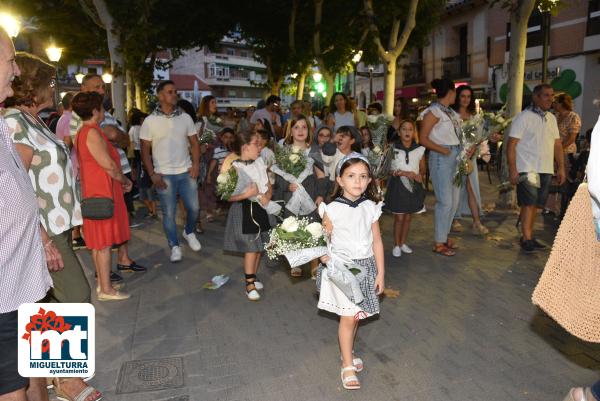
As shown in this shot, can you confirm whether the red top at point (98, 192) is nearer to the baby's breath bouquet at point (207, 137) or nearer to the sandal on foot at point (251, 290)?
the sandal on foot at point (251, 290)

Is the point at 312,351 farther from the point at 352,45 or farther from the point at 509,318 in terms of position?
the point at 352,45

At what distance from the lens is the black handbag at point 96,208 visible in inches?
188

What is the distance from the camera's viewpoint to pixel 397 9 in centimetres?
1526

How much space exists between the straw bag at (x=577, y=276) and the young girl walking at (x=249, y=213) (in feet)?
10.1

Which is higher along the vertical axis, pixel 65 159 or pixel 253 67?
pixel 253 67

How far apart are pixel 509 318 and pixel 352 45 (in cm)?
2056

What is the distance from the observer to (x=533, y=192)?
6641 millimetres

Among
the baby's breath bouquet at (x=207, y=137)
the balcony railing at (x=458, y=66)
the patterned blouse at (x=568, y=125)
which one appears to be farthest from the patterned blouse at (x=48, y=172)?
the balcony railing at (x=458, y=66)

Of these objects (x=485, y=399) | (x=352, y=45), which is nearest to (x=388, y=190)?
(x=485, y=399)

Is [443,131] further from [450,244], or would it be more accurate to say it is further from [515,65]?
[515,65]

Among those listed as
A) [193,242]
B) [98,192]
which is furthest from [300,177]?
[193,242]

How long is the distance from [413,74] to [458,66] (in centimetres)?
567

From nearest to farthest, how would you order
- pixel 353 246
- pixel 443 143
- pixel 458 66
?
pixel 353 246, pixel 443 143, pixel 458 66

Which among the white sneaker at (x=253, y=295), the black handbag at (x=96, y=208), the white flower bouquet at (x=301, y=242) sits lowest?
the white sneaker at (x=253, y=295)
